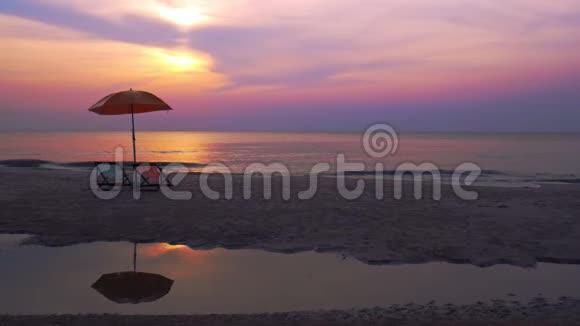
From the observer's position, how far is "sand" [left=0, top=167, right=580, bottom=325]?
5.20 m

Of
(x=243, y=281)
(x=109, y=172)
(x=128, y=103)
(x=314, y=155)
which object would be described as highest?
(x=128, y=103)

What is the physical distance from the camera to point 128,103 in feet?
40.8

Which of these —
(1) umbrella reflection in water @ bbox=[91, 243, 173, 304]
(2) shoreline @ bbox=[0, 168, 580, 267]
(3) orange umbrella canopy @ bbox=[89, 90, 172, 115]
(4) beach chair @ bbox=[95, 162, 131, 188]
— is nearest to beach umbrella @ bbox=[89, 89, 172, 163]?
(3) orange umbrella canopy @ bbox=[89, 90, 172, 115]

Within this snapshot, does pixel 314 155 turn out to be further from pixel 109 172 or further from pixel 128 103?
pixel 128 103

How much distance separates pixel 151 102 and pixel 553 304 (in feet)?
35.0

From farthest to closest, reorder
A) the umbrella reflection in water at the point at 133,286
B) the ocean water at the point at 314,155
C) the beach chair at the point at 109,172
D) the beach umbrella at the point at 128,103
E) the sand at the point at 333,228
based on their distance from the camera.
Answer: the ocean water at the point at 314,155 < the beach chair at the point at 109,172 < the beach umbrella at the point at 128,103 < the umbrella reflection in water at the point at 133,286 < the sand at the point at 333,228

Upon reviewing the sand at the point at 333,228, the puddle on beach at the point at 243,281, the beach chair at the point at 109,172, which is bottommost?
the puddle on beach at the point at 243,281

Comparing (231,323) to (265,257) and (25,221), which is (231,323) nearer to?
(265,257)

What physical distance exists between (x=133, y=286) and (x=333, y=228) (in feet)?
14.9

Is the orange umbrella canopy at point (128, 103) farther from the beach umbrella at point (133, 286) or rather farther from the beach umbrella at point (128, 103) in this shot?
the beach umbrella at point (133, 286)

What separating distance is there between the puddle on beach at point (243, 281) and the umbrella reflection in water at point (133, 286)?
0.04 metres

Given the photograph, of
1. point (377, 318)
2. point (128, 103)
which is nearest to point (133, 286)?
point (377, 318)

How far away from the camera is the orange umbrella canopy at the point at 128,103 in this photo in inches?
495

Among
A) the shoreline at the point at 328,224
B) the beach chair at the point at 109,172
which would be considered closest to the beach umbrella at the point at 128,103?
the beach chair at the point at 109,172
